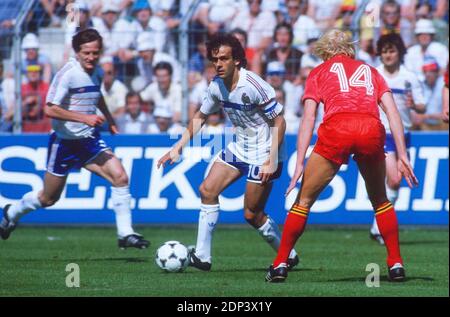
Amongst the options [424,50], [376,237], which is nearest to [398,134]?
[376,237]

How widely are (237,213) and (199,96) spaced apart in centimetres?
212

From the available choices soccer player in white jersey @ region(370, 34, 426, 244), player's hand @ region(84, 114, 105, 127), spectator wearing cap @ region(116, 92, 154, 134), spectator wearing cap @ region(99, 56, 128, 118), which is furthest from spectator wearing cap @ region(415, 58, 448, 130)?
player's hand @ region(84, 114, 105, 127)

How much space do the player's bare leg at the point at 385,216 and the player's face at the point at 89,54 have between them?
3.66 metres

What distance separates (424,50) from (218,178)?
7112 mm

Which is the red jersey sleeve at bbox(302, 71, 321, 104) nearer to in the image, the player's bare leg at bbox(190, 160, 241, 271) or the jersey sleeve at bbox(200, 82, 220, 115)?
the jersey sleeve at bbox(200, 82, 220, 115)

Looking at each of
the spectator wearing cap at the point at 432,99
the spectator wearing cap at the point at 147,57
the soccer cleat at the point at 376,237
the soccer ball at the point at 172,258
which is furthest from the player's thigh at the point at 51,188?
the spectator wearing cap at the point at 432,99

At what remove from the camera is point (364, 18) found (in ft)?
52.9

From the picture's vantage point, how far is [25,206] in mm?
11930

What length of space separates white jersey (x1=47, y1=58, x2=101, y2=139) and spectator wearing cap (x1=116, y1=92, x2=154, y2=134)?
14.7 ft

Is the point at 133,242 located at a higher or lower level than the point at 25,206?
lower

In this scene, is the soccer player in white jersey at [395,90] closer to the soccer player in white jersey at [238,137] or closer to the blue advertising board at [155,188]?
the blue advertising board at [155,188]

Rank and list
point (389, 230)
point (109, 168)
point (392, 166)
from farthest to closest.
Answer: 1. point (392, 166)
2. point (109, 168)
3. point (389, 230)

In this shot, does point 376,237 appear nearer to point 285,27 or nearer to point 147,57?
point 285,27

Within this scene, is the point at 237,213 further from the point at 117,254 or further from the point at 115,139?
the point at 117,254
